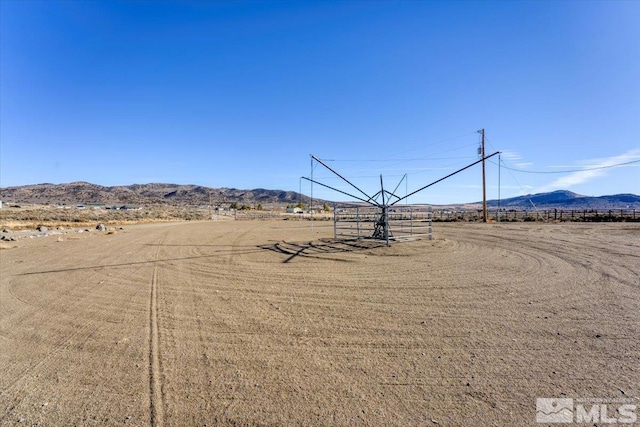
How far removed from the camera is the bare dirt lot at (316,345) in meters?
3.24

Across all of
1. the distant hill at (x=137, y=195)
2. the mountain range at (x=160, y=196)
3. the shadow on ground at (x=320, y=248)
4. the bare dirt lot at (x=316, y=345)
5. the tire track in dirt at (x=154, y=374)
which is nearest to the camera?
the tire track in dirt at (x=154, y=374)

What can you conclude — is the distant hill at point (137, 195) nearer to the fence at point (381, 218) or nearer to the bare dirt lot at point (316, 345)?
the fence at point (381, 218)

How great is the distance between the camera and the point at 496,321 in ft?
17.7

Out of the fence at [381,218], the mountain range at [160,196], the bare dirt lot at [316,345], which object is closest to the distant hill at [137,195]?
the mountain range at [160,196]

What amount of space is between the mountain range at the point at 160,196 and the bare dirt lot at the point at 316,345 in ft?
360

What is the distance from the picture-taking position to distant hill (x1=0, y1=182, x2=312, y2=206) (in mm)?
121250

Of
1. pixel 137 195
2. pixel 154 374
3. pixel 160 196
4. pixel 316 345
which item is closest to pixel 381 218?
pixel 316 345

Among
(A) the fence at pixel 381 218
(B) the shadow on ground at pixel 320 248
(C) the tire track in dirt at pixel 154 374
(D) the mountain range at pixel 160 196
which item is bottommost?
(C) the tire track in dirt at pixel 154 374

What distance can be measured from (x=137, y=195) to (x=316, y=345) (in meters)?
165

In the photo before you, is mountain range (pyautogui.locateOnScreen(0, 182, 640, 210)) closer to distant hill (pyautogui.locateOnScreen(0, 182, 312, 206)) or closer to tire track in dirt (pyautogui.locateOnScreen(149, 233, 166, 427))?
distant hill (pyautogui.locateOnScreen(0, 182, 312, 206))

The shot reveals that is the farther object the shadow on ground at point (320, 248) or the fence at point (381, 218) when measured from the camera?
the fence at point (381, 218)

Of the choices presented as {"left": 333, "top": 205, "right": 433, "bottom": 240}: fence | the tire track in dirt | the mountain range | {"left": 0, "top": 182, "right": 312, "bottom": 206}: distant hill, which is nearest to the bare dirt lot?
the tire track in dirt

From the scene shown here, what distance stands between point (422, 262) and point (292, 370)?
7827mm

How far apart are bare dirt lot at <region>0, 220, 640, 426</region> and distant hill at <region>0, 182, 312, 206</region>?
110 meters
